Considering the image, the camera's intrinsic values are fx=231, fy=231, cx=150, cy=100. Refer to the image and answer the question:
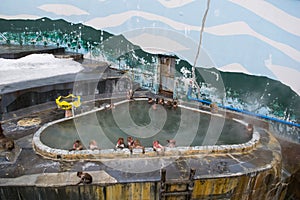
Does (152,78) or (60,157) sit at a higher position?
(152,78)

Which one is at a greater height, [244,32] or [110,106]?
[244,32]

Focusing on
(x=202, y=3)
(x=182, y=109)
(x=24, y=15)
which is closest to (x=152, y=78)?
(x=182, y=109)

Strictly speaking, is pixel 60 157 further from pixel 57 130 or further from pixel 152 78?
pixel 152 78

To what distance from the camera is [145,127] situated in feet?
21.8

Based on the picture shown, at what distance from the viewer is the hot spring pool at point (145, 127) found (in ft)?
17.6

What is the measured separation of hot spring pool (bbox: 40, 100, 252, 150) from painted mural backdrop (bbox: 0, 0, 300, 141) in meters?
1.47

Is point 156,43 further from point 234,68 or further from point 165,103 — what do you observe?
point 234,68

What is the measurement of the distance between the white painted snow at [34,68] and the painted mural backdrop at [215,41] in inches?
93.8

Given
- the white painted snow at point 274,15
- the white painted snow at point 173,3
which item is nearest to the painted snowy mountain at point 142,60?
the white painted snow at point 274,15

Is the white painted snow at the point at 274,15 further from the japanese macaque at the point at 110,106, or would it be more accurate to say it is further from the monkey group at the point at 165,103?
the japanese macaque at the point at 110,106

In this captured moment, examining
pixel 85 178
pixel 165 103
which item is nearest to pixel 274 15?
pixel 165 103

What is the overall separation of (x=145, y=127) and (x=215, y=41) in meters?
3.58

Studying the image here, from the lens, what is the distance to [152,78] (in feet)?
29.4

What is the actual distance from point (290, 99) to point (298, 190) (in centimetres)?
254
